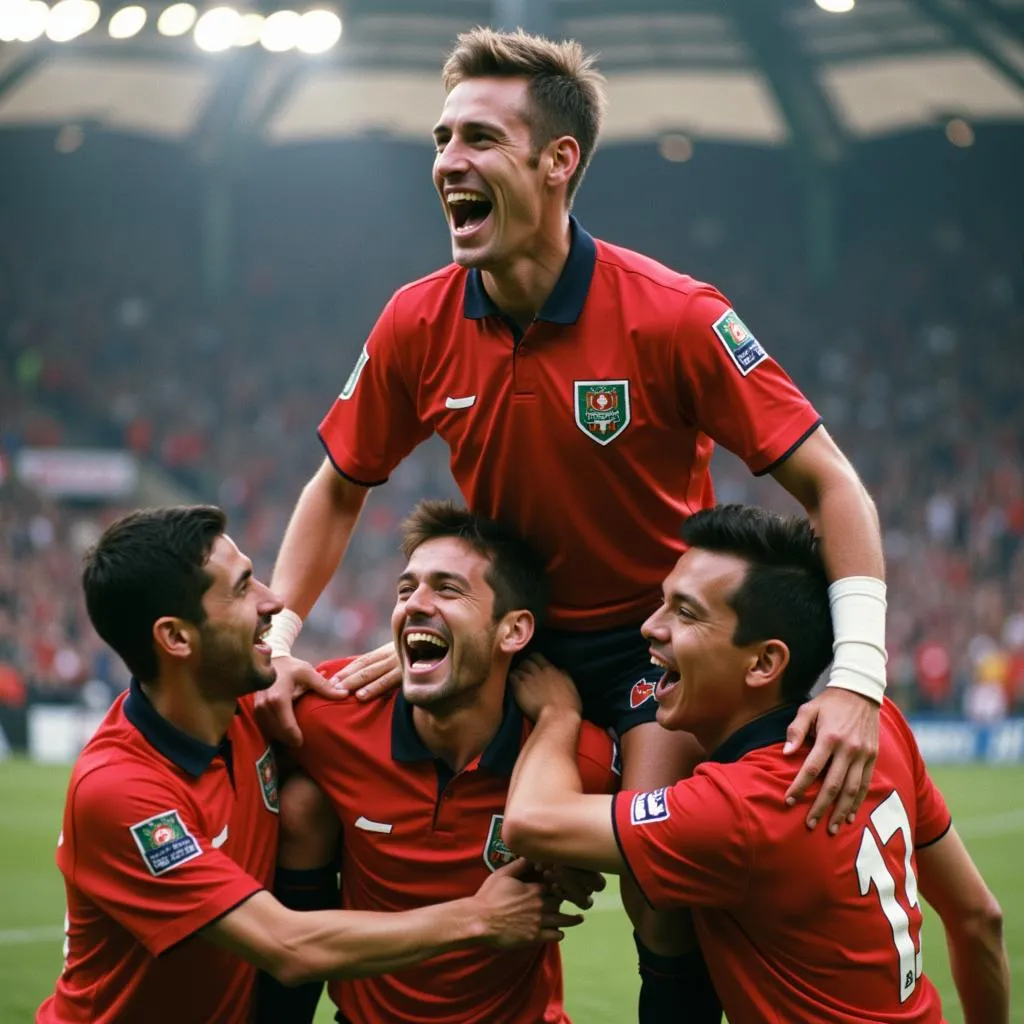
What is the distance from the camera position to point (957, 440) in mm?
22844

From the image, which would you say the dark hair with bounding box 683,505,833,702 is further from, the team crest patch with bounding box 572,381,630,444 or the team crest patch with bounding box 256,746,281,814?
the team crest patch with bounding box 256,746,281,814

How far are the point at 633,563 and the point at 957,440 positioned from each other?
1980 cm

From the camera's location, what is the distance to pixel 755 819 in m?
3.52

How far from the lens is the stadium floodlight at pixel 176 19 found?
20.8 m

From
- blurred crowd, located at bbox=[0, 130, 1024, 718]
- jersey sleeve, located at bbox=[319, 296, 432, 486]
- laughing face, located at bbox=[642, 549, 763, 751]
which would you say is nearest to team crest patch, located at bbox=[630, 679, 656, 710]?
laughing face, located at bbox=[642, 549, 763, 751]

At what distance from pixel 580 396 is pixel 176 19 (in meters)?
19.0

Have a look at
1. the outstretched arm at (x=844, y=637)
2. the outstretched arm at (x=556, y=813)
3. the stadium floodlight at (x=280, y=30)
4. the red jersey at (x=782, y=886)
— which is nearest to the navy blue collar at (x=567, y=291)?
the outstretched arm at (x=844, y=637)

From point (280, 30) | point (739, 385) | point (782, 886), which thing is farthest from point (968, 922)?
point (280, 30)

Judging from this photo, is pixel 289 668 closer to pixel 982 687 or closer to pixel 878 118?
pixel 982 687

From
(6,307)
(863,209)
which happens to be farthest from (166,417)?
(863,209)

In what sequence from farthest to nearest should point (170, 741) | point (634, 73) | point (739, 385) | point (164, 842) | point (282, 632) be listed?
point (634, 73), point (282, 632), point (170, 741), point (739, 385), point (164, 842)

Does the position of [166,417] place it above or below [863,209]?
below

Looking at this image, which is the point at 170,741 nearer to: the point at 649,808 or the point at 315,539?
the point at 315,539

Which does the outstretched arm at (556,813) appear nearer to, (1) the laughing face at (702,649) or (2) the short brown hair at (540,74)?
(1) the laughing face at (702,649)
